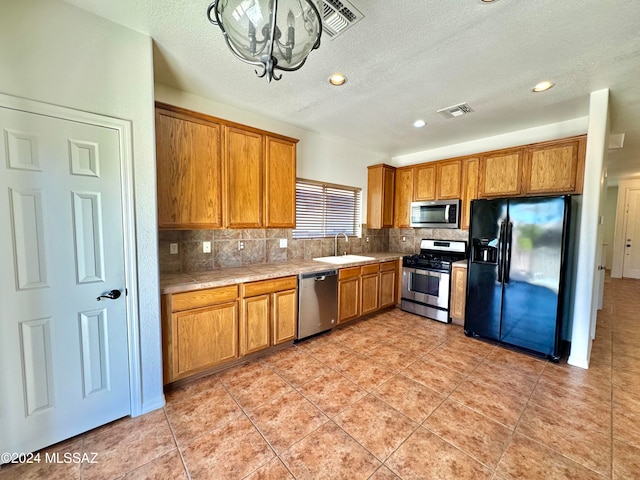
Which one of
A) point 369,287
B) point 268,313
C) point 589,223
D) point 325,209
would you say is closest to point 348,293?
point 369,287

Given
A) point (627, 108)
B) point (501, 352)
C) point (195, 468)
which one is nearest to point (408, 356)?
point (501, 352)

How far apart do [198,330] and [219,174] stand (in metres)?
1.49

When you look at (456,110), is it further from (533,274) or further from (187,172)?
(187,172)

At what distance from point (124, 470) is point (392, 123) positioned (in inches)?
158

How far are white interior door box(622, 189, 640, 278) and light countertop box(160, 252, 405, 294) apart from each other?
8535mm

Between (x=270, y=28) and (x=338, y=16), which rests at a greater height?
(x=338, y=16)

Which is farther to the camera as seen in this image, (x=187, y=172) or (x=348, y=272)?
(x=348, y=272)

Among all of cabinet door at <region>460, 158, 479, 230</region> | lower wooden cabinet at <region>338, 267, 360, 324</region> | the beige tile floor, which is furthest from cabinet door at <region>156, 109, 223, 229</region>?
cabinet door at <region>460, 158, 479, 230</region>

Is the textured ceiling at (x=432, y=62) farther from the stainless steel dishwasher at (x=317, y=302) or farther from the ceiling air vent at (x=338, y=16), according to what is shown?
the stainless steel dishwasher at (x=317, y=302)

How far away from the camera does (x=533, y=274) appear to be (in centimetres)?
282

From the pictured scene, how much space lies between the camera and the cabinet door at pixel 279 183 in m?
2.95

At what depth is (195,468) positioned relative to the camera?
4.91 ft

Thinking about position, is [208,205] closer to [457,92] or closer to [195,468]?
[195,468]

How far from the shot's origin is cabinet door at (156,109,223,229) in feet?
7.44
